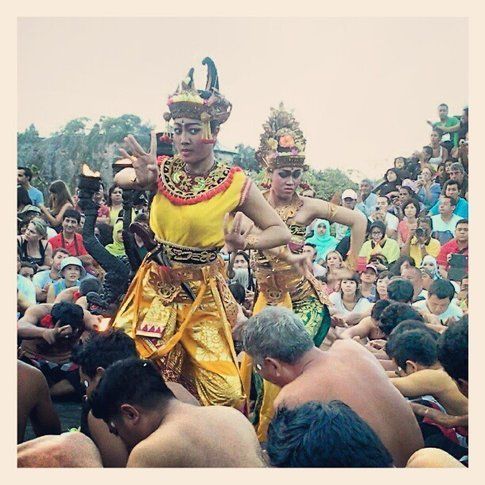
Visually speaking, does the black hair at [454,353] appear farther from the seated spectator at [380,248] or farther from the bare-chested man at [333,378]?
the seated spectator at [380,248]

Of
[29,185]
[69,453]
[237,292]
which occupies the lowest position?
[69,453]

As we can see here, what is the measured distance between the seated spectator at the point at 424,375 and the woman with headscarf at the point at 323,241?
0.93 m

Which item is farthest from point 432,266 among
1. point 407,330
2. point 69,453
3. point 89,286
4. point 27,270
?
point 69,453

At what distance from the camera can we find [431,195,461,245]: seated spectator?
514cm

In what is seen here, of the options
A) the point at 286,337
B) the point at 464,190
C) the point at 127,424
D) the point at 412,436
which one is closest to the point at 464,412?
the point at 412,436

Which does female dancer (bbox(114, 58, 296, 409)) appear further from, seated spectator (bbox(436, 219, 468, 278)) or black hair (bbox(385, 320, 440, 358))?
seated spectator (bbox(436, 219, 468, 278))

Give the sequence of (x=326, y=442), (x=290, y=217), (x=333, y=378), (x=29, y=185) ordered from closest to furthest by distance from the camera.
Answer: (x=326, y=442), (x=333, y=378), (x=29, y=185), (x=290, y=217)

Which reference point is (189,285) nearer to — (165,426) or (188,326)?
(188,326)

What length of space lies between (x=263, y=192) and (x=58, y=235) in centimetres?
117

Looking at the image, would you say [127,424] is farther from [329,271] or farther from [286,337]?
[329,271]

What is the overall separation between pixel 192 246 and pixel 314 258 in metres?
0.84

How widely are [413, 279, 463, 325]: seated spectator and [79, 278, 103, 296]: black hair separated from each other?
179 centimetres

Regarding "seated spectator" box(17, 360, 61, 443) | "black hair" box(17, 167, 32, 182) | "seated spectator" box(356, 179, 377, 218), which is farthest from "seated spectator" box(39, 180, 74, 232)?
"seated spectator" box(356, 179, 377, 218)

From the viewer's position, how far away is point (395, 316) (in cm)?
503
